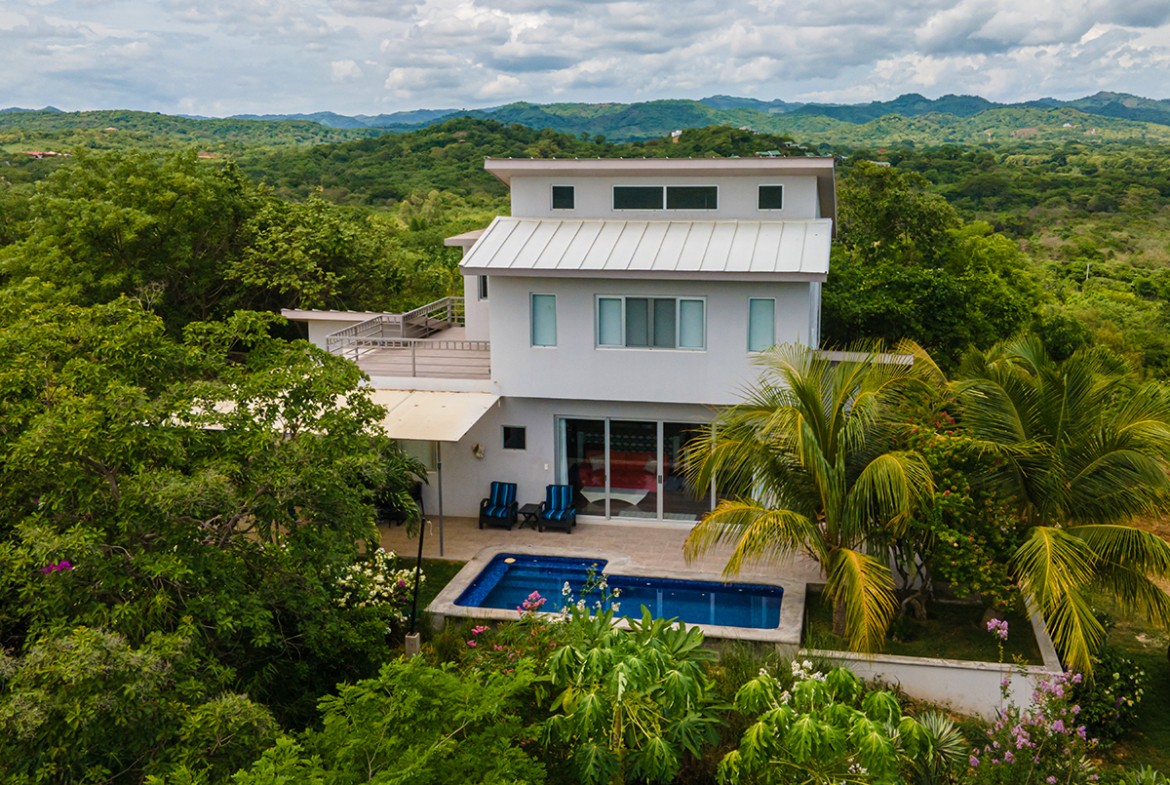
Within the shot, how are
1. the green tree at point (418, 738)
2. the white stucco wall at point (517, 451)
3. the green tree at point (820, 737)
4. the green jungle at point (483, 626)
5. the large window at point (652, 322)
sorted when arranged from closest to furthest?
the green tree at point (820, 737), the green tree at point (418, 738), the green jungle at point (483, 626), the large window at point (652, 322), the white stucco wall at point (517, 451)

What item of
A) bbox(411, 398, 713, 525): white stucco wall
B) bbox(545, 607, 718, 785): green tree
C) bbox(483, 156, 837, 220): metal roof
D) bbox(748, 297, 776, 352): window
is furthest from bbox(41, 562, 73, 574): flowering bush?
bbox(748, 297, 776, 352): window

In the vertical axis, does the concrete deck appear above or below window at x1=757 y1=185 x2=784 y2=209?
below

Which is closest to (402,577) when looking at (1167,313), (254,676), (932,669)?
(254,676)

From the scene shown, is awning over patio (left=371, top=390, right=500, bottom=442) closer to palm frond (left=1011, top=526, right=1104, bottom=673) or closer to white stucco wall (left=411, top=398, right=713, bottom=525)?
white stucco wall (left=411, top=398, right=713, bottom=525)

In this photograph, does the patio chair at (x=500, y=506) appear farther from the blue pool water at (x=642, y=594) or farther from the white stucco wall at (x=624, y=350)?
the white stucco wall at (x=624, y=350)

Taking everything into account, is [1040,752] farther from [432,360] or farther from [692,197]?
[432,360]

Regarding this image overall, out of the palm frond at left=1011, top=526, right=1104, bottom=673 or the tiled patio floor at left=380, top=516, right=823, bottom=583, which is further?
the tiled patio floor at left=380, top=516, right=823, bottom=583

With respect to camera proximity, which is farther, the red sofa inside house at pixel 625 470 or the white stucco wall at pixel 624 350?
the red sofa inside house at pixel 625 470

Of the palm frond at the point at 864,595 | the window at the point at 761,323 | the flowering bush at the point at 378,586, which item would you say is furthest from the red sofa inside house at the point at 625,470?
the palm frond at the point at 864,595


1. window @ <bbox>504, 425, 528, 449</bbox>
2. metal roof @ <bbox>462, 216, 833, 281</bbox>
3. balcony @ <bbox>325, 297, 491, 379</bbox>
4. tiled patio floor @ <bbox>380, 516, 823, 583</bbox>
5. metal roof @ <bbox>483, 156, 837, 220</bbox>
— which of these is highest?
metal roof @ <bbox>483, 156, 837, 220</bbox>
